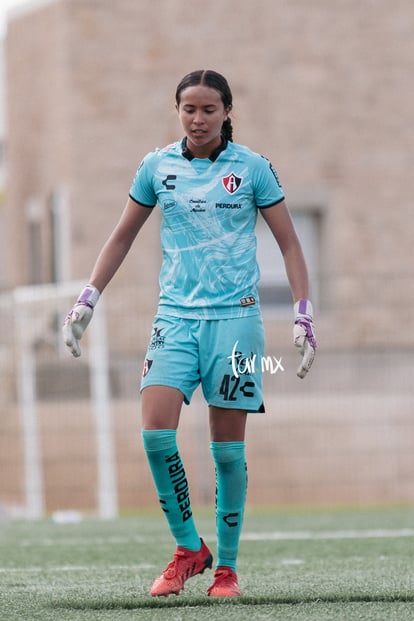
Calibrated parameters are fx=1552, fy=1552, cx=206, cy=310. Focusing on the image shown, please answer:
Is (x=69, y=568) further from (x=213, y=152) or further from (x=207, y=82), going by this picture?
(x=207, y=82)

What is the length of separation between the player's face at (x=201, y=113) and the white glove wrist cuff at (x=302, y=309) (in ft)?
2.34

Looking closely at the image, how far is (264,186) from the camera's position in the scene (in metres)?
5.99

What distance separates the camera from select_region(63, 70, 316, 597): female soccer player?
5871 mm

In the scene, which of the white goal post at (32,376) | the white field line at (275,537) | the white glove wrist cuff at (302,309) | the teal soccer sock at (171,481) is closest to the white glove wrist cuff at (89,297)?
the teal soccer sock at (171,481)

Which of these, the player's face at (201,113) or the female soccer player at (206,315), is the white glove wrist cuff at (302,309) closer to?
the female soccer player at (206,315)

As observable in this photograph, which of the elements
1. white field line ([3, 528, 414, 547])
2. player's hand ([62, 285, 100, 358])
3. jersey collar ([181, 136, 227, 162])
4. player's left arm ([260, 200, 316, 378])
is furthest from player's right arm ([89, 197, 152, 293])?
white field line ([3, 528, 414, 547])

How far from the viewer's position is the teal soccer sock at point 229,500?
5.98m

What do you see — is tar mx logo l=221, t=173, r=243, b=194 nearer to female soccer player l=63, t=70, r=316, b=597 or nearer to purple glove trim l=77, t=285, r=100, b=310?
female soccer player l=63, t=70, r=316, b=597

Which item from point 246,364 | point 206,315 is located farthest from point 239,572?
point 206,315

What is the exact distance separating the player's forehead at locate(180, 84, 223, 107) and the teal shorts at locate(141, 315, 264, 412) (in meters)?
0.82

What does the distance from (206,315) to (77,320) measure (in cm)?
50

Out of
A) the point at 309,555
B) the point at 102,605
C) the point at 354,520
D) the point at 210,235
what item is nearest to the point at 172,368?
the point at 210,235

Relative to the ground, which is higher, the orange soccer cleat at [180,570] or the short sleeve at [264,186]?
the short sleeve at [264,186]

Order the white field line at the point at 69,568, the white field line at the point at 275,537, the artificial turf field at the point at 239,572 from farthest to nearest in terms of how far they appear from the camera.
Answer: the white field line at the point at 275,537 → the white field line at the point at 69,568 → the artificial turf field at the point at 239,572
